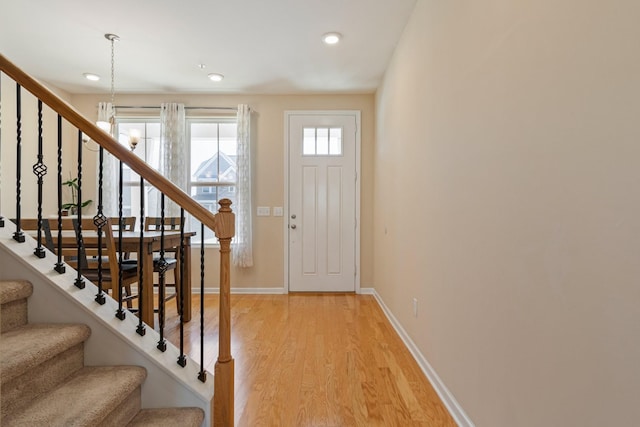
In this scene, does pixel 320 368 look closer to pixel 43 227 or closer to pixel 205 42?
pixel 43 227

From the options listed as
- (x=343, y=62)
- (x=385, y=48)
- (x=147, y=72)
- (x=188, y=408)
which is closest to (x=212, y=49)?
(x=147, y=72)

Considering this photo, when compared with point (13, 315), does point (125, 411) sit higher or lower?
lower

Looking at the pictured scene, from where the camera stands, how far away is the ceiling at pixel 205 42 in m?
2.77

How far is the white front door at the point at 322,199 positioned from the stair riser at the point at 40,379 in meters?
3.23

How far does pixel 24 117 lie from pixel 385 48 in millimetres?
4189

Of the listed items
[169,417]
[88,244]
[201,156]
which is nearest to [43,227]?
[88,244]

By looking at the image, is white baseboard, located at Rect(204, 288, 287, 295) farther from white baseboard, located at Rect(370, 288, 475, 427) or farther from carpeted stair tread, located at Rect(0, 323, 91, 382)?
carpeted stair tread, located at Rect(0, 323, 91, 382)

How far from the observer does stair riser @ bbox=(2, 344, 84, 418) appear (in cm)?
125

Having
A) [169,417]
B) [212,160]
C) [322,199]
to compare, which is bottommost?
[169,417]

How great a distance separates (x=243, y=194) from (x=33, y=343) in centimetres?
326

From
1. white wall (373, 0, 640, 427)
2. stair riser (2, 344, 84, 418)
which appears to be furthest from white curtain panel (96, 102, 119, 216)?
white wall (373, 0, 640, 427)

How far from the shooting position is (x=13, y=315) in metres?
1.55

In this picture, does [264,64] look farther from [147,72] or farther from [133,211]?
[133,211]

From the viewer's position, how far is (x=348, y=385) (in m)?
2.18
